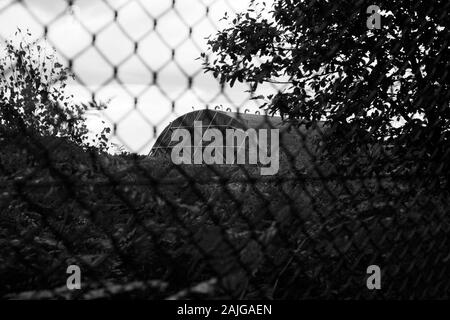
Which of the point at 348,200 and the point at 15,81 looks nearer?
the point at 348,200

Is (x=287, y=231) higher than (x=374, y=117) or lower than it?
lower

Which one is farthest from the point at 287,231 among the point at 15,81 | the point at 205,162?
the point at 15,81

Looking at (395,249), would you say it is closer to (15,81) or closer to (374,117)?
(374,117)

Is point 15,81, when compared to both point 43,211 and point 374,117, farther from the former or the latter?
point 374,117

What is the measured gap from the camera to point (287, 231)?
1.93m

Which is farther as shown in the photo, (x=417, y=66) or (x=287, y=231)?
(x=417, y=66)

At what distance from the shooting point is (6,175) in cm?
169
